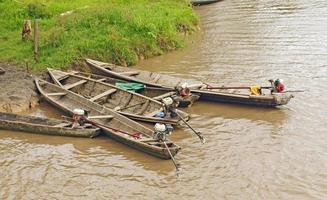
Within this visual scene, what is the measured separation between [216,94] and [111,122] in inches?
123

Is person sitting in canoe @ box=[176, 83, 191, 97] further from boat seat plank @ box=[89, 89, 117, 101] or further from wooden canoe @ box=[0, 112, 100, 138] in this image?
wooden canoe @ box=[0, 112, 100, 138]

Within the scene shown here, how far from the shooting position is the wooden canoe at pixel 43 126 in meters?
11.4

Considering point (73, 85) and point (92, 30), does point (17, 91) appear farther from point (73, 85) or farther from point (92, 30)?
point (92, 30)

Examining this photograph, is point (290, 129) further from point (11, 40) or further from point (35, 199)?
point (11, 40)

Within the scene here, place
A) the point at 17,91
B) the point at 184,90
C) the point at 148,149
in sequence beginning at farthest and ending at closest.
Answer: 1. the point at 17,91
2. the point at 184,90
3. the point at 148,149

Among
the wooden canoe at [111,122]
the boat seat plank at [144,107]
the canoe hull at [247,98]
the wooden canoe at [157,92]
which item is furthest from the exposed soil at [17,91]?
the canoe hull at [247,98]

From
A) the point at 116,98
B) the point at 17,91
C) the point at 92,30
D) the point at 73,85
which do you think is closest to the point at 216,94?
the point at 116,98

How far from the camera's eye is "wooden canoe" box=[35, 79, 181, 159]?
10.3m

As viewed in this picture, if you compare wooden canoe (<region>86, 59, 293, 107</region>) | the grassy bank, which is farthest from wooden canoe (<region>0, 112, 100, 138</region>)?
the grassy bank

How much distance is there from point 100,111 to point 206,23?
12529mm

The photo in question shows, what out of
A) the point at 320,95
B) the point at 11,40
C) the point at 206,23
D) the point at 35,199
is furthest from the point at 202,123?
the point at 206,23

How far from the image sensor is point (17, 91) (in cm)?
1400

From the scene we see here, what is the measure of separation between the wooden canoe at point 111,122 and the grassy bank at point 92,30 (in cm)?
230

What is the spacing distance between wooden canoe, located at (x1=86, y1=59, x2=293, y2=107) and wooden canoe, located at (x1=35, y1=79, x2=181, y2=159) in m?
1.98
